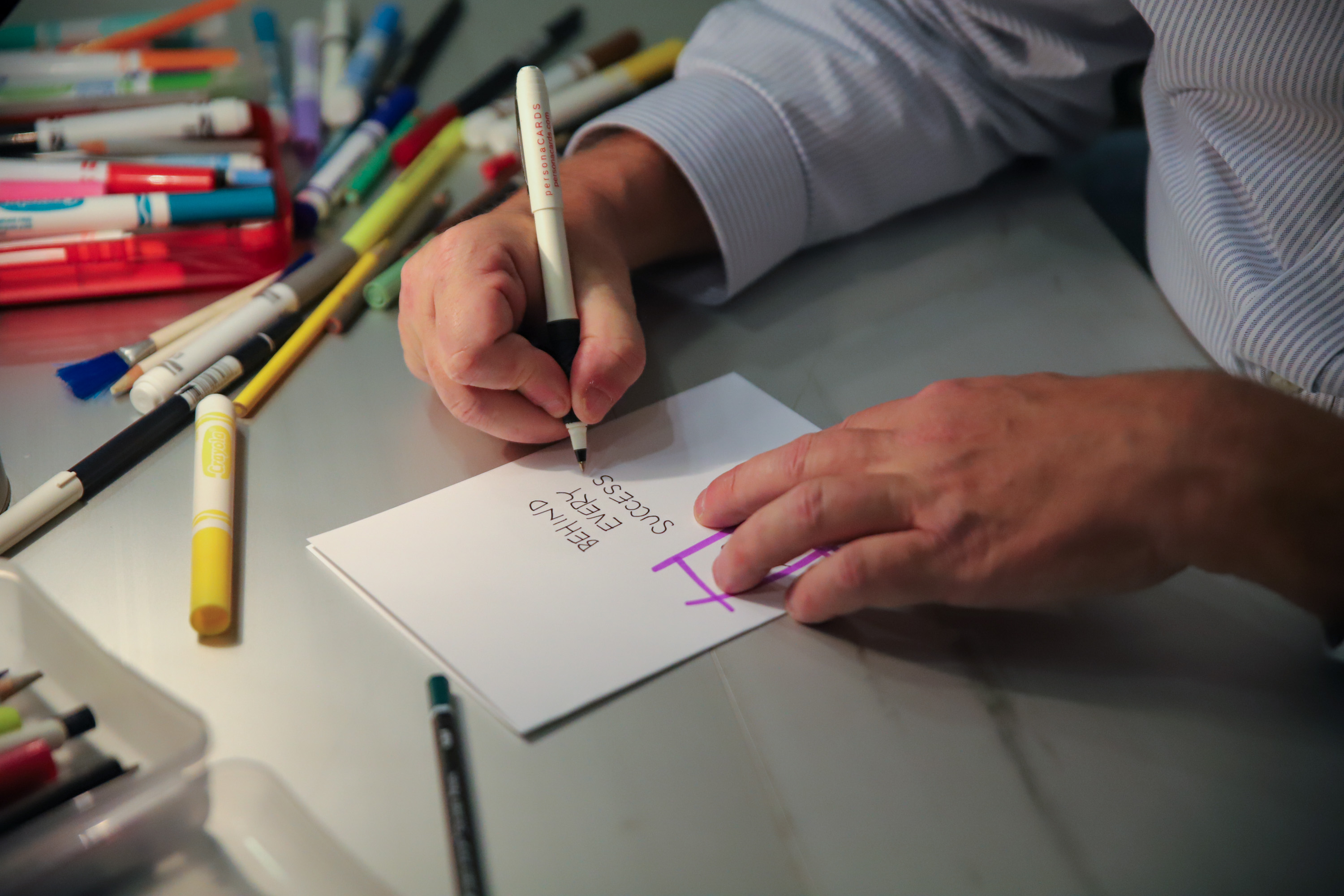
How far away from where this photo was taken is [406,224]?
84 centimetres

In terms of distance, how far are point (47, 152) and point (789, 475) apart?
2.21ft

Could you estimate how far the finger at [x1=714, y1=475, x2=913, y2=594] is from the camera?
48cm

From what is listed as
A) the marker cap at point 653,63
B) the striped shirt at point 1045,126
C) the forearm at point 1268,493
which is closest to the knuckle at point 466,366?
the striped shirt at point 1045,126

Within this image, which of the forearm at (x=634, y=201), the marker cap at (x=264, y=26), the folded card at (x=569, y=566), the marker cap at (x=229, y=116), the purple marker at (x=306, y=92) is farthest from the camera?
the marker cap at (x=264, y=26)

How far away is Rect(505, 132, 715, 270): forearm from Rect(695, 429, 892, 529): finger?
230 mm

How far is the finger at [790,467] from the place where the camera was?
511 mm

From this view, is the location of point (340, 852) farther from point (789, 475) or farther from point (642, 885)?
point (789, 475)

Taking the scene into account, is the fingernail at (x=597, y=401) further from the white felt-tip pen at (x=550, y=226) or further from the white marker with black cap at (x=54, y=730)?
the white marker with black cap at (x=54, y=730)

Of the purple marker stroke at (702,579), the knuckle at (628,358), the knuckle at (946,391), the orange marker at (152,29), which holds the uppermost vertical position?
the orange marker at (152,29)

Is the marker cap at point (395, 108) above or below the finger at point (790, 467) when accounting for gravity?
above

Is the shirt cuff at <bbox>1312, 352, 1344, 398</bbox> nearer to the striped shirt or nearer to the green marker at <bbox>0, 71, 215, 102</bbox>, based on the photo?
the striped shirt

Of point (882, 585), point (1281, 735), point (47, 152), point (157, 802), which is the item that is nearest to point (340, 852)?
point (157, 802)

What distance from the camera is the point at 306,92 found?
979 millimetres

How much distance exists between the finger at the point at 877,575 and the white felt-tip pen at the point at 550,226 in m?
0.18
